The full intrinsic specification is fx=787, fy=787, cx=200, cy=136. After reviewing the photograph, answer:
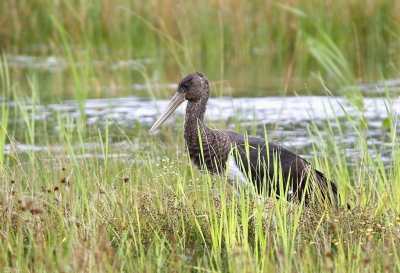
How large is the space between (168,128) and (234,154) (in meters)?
2.04

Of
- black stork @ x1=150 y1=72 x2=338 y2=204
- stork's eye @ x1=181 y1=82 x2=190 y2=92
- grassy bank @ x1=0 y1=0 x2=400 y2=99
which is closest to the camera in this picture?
black stork @ x1=150 y1=72 x2=338 y2=204

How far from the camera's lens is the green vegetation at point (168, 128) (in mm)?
3971

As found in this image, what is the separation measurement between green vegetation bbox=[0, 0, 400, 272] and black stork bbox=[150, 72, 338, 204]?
0.14 m

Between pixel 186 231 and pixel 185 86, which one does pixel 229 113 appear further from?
pixel 186 231

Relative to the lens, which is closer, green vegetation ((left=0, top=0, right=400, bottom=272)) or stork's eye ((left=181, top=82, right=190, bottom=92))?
green vegetation ((left=0, top=0, right=400, bottom=272))

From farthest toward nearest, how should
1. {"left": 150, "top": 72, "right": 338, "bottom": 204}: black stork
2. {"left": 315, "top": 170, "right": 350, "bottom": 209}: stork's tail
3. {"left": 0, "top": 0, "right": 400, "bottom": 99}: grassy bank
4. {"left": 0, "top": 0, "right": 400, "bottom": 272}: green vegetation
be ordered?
{"left": 0, "top": 0, "right": 400, "bottom": 99}: grassy bank < {"left": 150, "top": 72, "right": 338, "bottom": 204}: black stork < {"left": 315, "top": 170, "right": 350, "bottom": 209}: stork's tail < {"left": 0, "top": 0, "right": 400, "bottom": 272}: green vegetation

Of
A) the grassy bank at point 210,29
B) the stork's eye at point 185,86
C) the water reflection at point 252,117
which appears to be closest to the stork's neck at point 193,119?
the stork's eye at point 185,86

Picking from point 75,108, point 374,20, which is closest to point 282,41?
point 374,20

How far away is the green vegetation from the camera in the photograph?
3.97 metres

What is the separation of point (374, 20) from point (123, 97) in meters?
4.97

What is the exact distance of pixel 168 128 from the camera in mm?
6945

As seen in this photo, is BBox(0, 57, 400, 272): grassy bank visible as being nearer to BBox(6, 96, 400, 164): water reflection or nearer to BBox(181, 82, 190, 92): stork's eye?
BBox(181, 82, 190, 92): stork's eye

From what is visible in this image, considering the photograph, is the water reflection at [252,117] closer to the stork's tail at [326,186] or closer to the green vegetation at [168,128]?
the green vegetation at [168,128]

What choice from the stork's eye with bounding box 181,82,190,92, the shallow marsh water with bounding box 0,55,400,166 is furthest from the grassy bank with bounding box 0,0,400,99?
the stork's eye with bounding box 181,82,190,92
